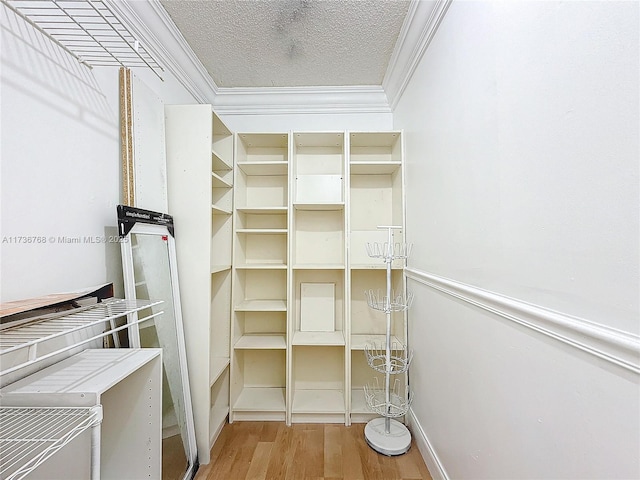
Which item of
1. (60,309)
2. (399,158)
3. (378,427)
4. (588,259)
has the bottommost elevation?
(378,427)

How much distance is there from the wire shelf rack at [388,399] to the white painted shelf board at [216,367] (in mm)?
1083

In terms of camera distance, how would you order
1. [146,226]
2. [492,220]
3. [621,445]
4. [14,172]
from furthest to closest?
[146,226] → [492,220] → [14,172] → [621,445]

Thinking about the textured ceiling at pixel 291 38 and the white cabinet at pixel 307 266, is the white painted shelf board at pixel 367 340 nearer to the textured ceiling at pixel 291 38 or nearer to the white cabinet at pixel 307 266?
the white cabinet at pixel 307 266

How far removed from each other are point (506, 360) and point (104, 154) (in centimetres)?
191

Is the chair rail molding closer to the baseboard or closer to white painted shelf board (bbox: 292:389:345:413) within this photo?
the baseboard

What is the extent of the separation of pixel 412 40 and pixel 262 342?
7.87ft

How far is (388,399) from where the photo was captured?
6.83 feet

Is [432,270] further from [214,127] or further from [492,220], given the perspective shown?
[214,127]

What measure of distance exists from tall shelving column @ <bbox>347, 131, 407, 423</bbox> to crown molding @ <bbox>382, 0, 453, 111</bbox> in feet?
1.28

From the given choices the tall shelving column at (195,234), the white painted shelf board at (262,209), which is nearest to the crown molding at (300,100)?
the tall shelving column at (195,234)

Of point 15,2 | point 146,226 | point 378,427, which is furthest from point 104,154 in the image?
point 378,427

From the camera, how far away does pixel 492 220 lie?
1.11 m

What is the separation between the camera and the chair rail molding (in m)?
0.62

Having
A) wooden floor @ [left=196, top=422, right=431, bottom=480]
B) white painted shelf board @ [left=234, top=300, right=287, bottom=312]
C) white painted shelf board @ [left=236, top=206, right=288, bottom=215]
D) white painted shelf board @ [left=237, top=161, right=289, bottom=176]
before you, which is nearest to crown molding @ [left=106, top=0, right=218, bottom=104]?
→ white painted shelf board @ [left=237, top=161, right=289, bottom=176]
